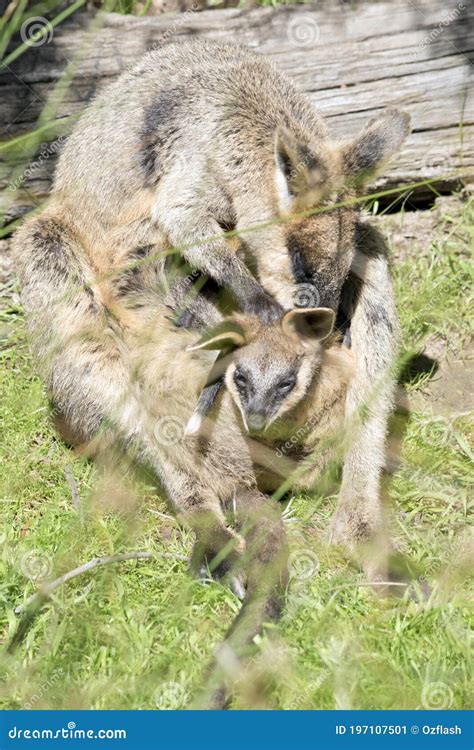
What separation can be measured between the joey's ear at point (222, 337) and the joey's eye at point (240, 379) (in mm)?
147

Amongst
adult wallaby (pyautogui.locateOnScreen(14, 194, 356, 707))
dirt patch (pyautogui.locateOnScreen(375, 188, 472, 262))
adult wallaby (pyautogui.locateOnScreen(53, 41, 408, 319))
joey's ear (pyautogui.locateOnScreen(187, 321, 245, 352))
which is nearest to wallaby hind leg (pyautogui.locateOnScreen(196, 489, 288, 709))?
adult wallaby (pyautogui.locateOnScreen(14, 194, 356, 707))

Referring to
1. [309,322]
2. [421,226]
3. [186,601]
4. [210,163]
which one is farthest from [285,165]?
[421,226]

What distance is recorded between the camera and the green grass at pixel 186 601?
4105mm

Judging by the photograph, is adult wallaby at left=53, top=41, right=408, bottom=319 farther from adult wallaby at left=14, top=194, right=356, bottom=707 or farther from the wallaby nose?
the wallaby nose

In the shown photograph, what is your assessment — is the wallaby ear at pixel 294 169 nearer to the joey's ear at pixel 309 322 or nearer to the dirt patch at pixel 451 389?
the joey's ear at pixel 309 322

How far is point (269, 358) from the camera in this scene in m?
4.66

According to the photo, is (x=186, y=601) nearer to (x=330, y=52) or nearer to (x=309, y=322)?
(x=309, y=322)

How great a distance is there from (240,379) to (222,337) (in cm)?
23

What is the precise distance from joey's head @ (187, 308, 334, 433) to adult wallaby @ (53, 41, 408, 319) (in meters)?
0.14

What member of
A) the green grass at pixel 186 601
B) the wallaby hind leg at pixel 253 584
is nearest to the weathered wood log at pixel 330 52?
the green grass at pixel 186 601

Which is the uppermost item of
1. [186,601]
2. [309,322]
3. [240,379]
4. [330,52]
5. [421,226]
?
[330,52]

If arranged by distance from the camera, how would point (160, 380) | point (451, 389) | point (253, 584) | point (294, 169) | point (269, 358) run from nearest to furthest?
1. point (253, 584)
2. point (269, 358)
3. point (294, 169)
4. point (160, 380)
5. point (451, 389)

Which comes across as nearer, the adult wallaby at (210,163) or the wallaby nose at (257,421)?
the wallaby nose at (257,421)

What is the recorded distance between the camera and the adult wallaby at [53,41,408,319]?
16.3ft
